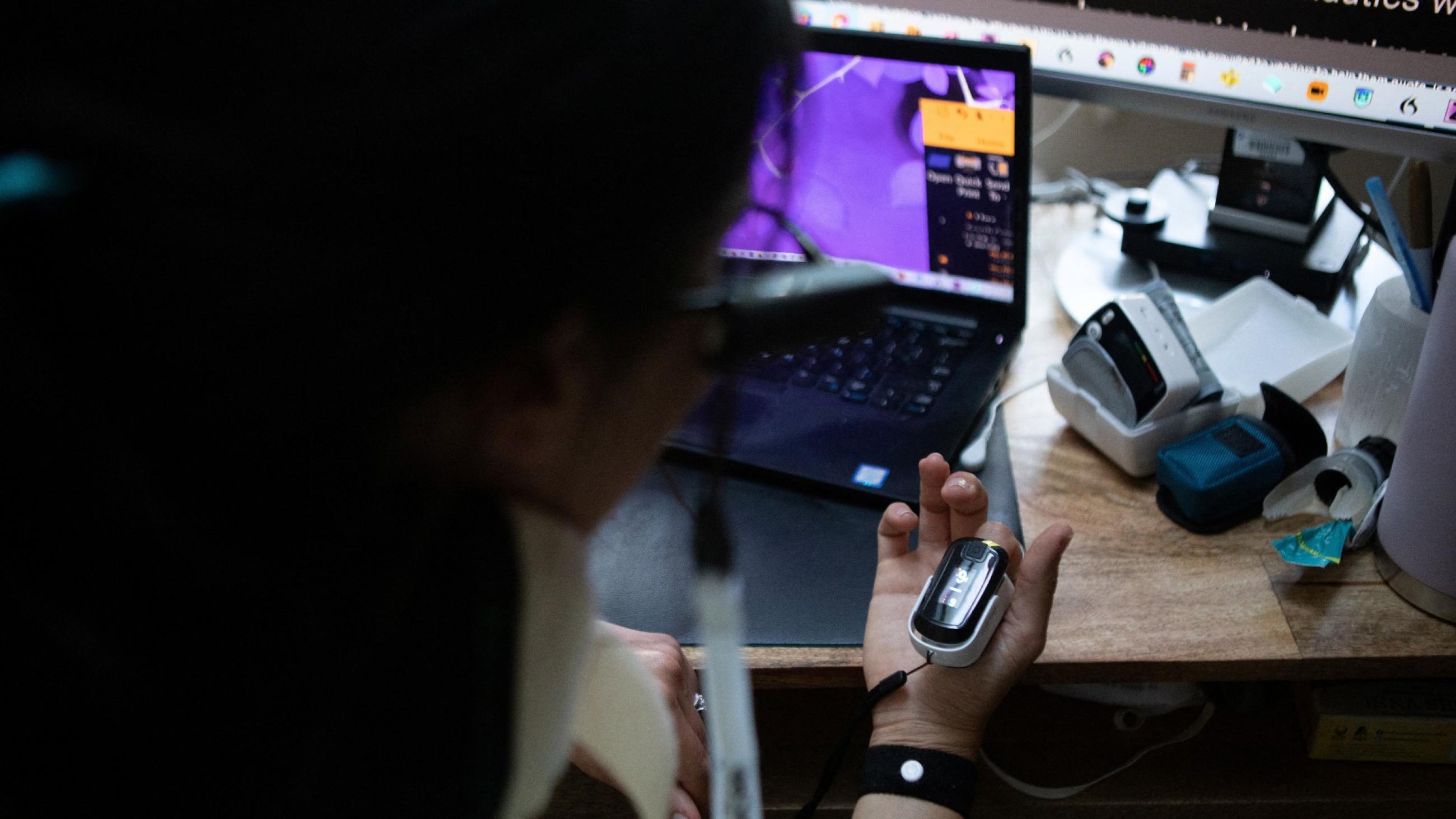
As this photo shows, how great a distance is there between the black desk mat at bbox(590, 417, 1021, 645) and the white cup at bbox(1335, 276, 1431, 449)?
0.85ft

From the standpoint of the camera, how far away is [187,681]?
0.37m

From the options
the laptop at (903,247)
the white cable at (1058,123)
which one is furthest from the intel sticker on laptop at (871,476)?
the white cable at (1058,123)

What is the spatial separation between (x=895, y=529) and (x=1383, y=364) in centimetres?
38

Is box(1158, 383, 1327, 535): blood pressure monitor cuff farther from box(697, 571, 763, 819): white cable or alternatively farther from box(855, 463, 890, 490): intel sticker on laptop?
box(697, 571, 763, 819): white cable

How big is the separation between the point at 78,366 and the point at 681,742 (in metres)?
0.50

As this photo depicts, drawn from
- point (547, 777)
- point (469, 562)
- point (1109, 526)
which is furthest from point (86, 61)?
point (1109, 526)

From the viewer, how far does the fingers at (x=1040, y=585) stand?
0.69m

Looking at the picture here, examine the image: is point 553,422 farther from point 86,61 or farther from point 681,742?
point 681,742

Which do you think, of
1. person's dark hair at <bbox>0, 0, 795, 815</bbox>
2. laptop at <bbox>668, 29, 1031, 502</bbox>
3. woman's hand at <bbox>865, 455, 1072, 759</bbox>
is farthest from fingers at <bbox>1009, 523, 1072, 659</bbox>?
person's dark hair at <bbox>0, 0, 795, 815</bbox>

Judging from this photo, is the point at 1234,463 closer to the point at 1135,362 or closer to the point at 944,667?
the point at 1135,362

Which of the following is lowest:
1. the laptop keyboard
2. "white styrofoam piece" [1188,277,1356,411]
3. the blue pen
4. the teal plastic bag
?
the teal plastic bag

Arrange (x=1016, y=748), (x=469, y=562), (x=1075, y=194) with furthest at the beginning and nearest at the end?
(x=1075, y=194)
(x=1016, y=748)
(x=469, y=562)

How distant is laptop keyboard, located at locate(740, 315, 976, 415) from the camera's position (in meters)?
0.89

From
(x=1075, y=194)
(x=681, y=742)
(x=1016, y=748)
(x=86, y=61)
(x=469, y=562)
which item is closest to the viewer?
(x=86, y=61)
